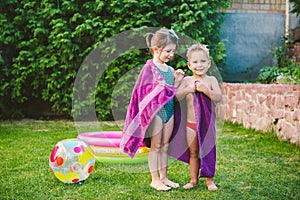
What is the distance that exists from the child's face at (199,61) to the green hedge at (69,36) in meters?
3.84

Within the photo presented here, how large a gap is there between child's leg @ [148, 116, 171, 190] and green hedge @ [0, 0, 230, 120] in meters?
3.87

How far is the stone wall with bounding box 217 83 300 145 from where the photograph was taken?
516 cm

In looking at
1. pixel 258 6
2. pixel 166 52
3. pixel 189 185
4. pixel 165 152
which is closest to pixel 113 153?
pixel 165 152

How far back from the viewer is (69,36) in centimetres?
743

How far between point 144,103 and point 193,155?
0.54 m

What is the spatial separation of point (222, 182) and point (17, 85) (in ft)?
16.2

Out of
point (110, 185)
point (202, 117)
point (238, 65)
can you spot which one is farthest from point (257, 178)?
point (238, 65)

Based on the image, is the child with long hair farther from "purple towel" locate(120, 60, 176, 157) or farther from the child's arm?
the child's arm

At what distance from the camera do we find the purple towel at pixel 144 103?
329cm

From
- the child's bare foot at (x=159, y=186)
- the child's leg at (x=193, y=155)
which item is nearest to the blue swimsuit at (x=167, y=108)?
the child's leg at (x=193, y=155)

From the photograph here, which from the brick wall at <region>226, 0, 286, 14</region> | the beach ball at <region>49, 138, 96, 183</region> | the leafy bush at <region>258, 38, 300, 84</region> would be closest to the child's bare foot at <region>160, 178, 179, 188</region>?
the beach ball at <region>49, 138, 96, 183</region>

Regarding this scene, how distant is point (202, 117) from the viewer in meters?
→ 3.34

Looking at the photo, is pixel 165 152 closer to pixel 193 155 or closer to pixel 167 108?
pixel 193 155

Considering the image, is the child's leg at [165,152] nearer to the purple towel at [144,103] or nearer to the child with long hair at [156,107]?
the child with long hair at [156,107]
